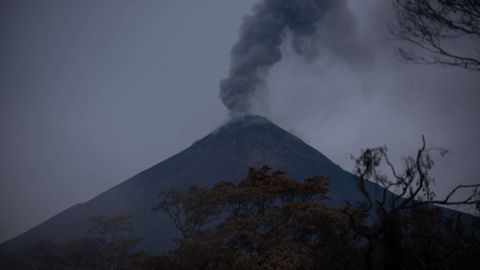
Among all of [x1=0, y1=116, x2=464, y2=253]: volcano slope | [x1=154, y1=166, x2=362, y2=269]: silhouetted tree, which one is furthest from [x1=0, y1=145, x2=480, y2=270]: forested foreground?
[x1=0, y1=116, x2=464, y2=253]: volcano slope

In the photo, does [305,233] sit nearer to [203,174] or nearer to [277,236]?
[277,236]

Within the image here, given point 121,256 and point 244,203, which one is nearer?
point 244,203

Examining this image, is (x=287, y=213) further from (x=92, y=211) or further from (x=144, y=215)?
(x=92, y=211)

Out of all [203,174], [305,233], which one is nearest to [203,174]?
[203,174]

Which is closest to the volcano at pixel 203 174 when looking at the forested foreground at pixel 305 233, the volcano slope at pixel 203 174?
the volcano slope at pixel 203 174

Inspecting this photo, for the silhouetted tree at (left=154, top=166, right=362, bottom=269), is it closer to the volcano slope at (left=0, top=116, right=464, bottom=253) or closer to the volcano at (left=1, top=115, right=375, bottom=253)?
the volcano slope at (left=0, top=116, right=464, bottom=253)

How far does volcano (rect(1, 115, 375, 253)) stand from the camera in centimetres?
8525

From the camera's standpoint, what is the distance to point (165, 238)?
77.2m

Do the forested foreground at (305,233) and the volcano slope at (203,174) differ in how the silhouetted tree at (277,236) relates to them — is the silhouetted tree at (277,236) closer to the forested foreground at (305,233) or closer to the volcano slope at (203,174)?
the forested foreground at (305,233)

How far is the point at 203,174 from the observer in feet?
321

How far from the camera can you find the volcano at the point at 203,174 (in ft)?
280

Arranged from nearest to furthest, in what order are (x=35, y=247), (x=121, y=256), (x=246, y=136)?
(x=121, y=256) → (x=35, y=247) → (x=246, y=136)

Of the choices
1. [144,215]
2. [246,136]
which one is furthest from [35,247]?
[246,136]

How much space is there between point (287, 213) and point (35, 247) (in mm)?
30742
